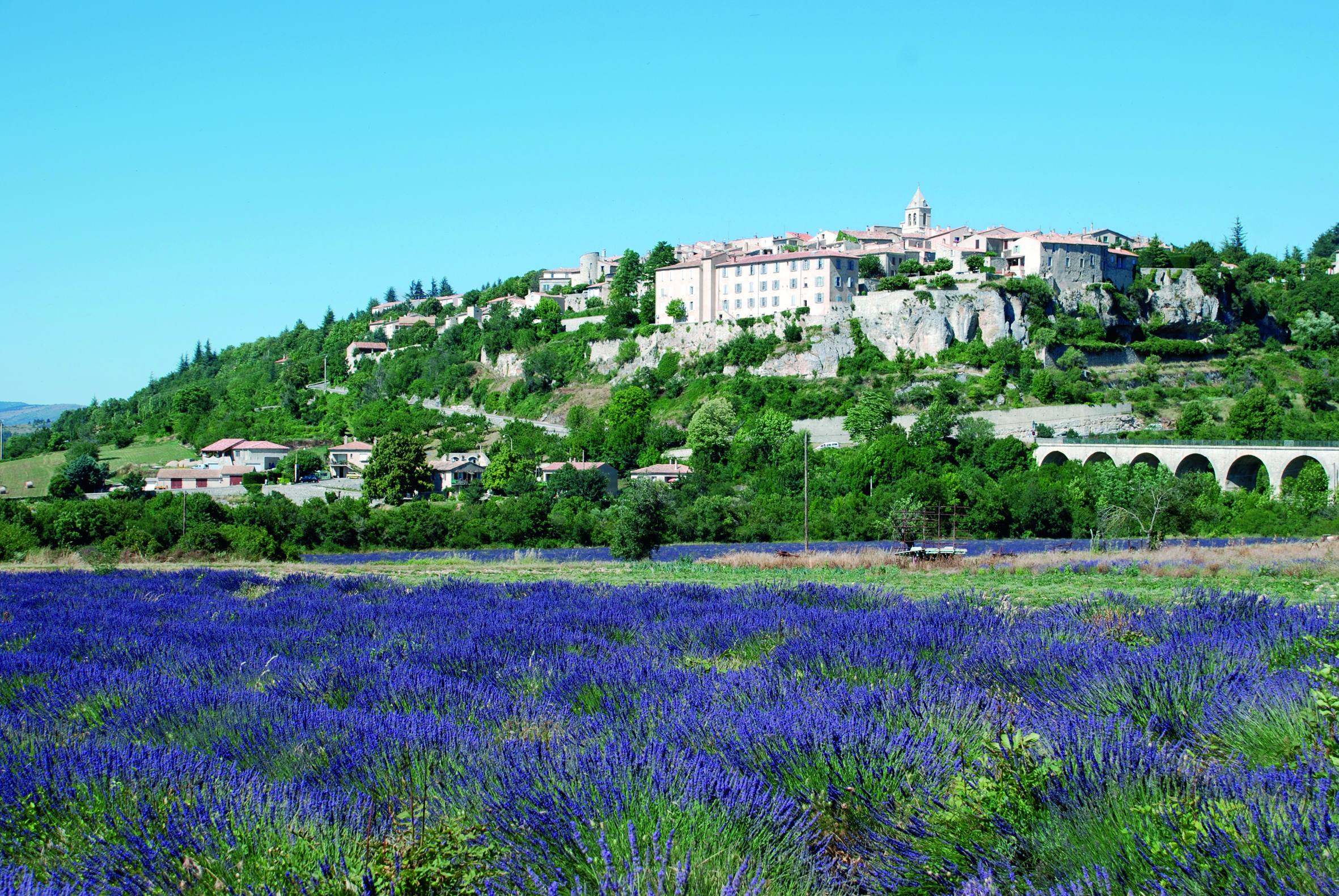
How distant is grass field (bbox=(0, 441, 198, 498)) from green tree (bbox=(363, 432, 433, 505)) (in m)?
21.7

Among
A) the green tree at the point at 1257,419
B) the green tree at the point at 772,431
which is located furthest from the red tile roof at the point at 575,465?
the green tree at the point at 1257,419

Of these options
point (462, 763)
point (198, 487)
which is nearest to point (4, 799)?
point (462, 763)

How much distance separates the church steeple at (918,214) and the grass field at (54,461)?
72.4 m

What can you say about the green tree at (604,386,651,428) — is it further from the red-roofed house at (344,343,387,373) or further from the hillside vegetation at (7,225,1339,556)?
the red-roofed house at (344,343,387,373)

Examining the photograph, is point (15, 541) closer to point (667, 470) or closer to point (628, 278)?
point (667, 470)

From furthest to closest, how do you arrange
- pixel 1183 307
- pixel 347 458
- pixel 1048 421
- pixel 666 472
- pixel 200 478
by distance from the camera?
pixel 347 458 < pixel 1183 307 < pixel 200 478 < pixel 1048 421 < pixel 666 472

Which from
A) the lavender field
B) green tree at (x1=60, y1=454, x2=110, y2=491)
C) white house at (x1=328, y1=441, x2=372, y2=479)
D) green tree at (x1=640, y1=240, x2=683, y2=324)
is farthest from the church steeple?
the lavender field

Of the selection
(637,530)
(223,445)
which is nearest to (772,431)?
(637,530)

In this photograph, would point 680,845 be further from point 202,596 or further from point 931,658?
point 202,596

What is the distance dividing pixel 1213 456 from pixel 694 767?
5293 cm

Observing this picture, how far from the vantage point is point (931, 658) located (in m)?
6.24

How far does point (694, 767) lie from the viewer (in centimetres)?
353

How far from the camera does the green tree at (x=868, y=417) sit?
5466 cm

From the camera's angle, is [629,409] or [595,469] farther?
[629,409]
